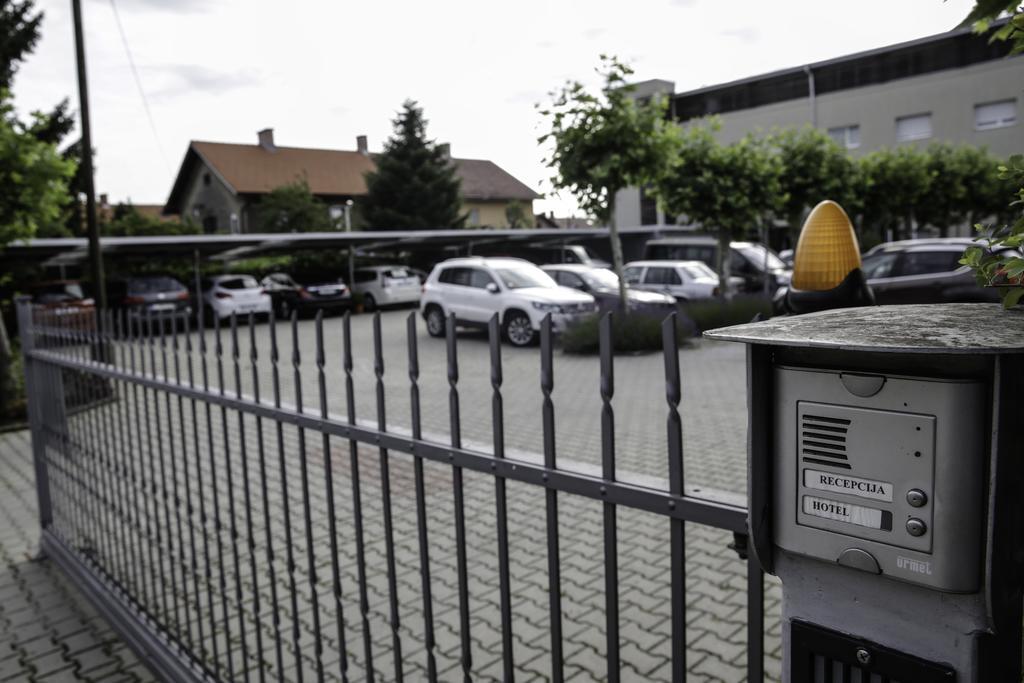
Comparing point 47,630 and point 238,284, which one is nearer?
point 47,630

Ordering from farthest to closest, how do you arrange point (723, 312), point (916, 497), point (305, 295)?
point (305, 295), point (723, 312), point (916, 497)

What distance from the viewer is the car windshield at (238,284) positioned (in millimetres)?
22125

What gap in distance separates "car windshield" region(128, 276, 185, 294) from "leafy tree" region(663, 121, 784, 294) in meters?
13.3

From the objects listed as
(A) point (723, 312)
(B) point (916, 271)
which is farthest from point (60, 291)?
(B) point (916, 271)

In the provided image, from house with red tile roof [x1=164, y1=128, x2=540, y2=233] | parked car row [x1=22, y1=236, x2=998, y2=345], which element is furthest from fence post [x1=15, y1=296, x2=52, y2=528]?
house with red tile roof [x1=164, y1=128, x2=540, y2=233]

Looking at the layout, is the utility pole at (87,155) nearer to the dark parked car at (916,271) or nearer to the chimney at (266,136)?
the chimney at (266,136)

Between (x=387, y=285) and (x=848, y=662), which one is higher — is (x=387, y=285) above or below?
below

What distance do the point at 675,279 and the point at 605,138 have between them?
713 cm

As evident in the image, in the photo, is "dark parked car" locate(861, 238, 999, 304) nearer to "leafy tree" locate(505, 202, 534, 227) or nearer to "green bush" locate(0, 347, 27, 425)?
"leafy tree" locate(505, 202, 534, 227)

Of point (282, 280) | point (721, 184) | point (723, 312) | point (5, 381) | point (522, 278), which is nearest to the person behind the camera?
point (5, 381)

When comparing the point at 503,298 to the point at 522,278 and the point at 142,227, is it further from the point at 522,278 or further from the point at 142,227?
the point at 142,227

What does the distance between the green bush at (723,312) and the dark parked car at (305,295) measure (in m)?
12.2

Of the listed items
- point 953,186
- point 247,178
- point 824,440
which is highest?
point 247,178

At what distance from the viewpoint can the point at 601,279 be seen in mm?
18391
